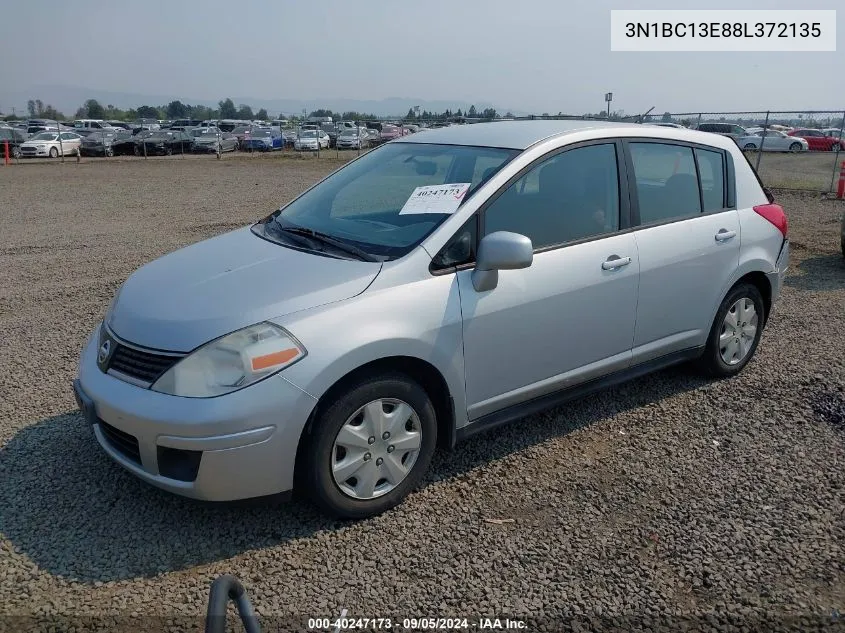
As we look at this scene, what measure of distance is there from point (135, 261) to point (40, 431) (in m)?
4.73

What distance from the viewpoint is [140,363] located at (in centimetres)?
304

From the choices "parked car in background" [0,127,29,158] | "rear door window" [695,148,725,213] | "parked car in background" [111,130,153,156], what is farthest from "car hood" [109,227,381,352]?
"parked car in background" [0,127,29,158]

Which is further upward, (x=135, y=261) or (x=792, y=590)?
(x=135, y=261)

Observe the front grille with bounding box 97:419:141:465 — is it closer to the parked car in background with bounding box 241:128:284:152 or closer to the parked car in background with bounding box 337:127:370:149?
the parked car in background with bounding box 337:127:370:149

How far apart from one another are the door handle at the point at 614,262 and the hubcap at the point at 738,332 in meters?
1.25

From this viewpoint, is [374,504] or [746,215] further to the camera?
[746,215]

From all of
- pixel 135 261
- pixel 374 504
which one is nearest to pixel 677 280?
pixel 374 504

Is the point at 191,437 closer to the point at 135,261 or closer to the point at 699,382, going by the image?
the point at 699,382

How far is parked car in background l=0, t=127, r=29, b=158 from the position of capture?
101 feet

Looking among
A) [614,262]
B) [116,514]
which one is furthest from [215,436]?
[614,262]

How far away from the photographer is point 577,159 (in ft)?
13.0

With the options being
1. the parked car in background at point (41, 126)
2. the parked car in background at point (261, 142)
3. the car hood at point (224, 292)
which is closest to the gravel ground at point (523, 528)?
the car hood at point (224, 292)

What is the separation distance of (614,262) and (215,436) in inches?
92.9

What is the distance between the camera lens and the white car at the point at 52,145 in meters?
29.3
